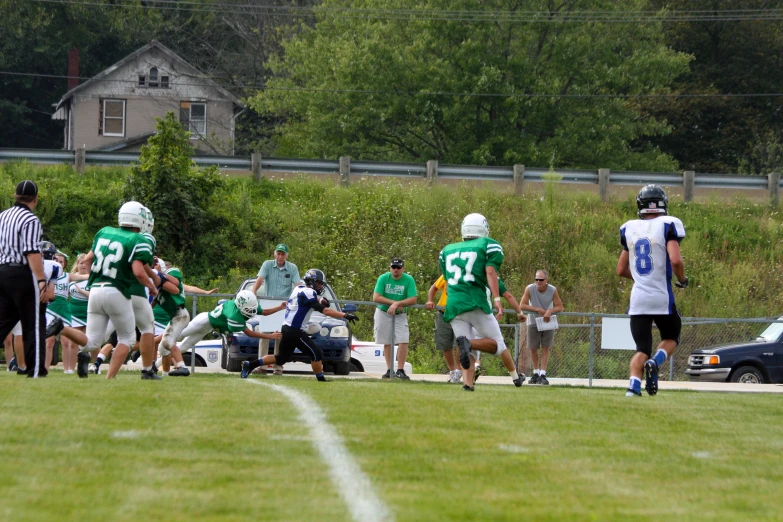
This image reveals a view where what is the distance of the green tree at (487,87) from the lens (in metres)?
42.8

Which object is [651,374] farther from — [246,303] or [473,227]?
[246,303]

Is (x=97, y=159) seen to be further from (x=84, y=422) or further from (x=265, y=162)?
(x=84, y=422)

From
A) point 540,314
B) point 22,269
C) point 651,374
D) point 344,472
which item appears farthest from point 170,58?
point 344,472

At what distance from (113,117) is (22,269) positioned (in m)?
41.4

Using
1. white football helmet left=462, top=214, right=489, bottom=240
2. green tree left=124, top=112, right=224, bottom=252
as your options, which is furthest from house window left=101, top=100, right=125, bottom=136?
white football helmet left=462, top=214, right=489, bottom=240

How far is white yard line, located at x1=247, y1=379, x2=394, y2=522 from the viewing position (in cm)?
521

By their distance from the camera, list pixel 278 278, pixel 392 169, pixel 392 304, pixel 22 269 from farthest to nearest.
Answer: pixel 392 169, pixel 278 278, pixel 392 304, pixel 22 269

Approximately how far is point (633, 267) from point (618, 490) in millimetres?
5854

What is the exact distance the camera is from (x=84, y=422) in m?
7.79

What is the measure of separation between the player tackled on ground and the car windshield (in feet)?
37.9

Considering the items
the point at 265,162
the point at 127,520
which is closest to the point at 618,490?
the point at 127,520

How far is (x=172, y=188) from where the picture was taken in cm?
2798

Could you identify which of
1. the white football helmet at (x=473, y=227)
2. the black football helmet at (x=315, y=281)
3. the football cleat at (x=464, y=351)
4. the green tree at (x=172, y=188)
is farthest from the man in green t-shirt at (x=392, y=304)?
the green tree at (x=172, y=188)

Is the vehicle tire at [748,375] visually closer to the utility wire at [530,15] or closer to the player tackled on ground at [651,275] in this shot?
the player tackled on ground at [651,275]
